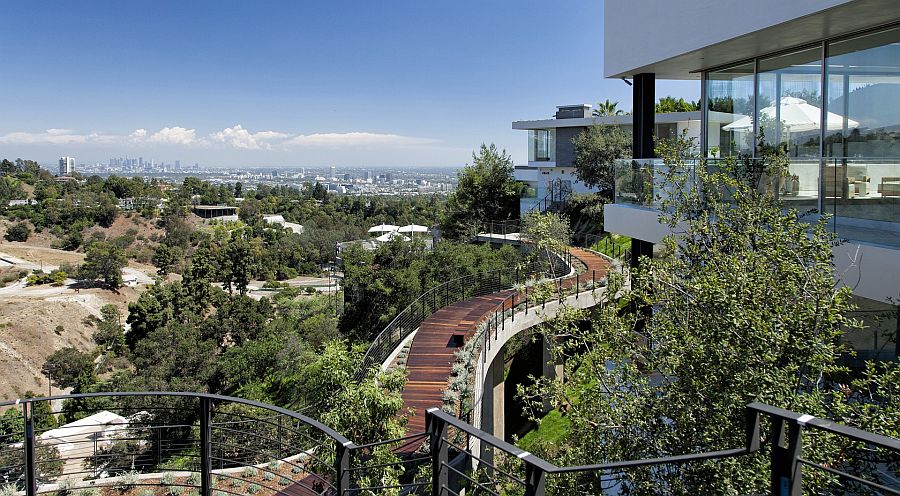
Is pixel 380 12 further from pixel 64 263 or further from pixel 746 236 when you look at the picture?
pixel 746 236

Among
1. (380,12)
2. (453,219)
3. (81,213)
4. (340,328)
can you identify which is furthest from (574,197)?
(81,213)

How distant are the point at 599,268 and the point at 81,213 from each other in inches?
3969

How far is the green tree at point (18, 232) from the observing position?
90.6 m

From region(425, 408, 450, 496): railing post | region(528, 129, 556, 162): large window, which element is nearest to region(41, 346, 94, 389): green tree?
region(528, 129, 556, 162): large window

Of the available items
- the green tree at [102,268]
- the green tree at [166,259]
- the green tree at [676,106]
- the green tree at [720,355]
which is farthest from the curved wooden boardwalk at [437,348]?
the green tree at [166,259]

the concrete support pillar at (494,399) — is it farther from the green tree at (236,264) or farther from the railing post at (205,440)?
the green tree at (236,264)

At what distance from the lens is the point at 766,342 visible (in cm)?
438

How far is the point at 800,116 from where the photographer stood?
8570 mm

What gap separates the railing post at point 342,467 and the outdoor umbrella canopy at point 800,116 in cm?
747

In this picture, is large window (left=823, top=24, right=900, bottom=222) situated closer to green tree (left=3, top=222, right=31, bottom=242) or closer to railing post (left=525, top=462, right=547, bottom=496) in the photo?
railing post (left=525, top=462, right=547, bottom=496)

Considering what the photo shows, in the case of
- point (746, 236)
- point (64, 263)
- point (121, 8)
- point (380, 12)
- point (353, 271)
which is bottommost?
point (64, 263)

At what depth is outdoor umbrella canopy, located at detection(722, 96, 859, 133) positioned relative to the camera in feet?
25.9

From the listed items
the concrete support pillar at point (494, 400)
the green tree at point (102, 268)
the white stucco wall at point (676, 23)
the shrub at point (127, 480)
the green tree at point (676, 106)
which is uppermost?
the green tree at point (676, 106)

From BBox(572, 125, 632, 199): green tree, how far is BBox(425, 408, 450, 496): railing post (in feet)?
96.1
